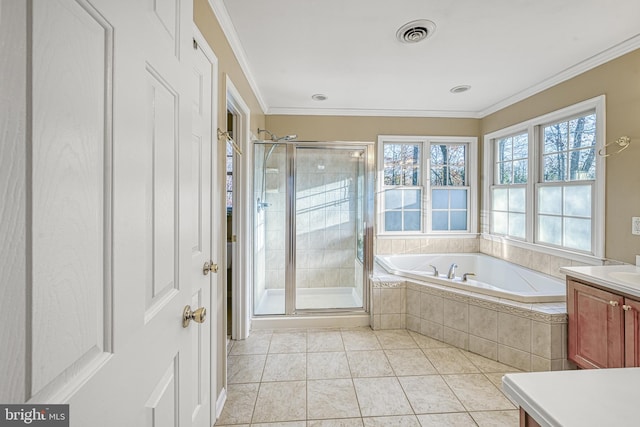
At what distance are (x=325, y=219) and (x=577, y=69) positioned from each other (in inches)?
104

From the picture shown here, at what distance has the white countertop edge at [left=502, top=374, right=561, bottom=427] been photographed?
1.82 feet

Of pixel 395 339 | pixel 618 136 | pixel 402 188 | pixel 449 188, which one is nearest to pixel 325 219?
pixel 402 188

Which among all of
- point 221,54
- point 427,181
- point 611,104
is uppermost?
point 221,54

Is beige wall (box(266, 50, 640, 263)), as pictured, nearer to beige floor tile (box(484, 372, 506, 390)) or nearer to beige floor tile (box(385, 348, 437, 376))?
beige floor tile (box(484, 372, 506, 390))

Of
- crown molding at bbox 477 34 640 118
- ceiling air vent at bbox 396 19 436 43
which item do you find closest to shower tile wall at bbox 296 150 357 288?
ceiling air vent at bbox 396 19 436 43

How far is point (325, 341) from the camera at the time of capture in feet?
8.41

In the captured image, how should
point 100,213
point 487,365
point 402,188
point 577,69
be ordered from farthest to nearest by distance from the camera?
point 402,188
point 577,69
point 487,365
point 100,213

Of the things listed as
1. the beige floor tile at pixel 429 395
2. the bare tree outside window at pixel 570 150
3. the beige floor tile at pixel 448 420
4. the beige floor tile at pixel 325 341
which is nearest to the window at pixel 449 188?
the bare tree outside window at pixel 570 150

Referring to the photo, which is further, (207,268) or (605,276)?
(605,276)

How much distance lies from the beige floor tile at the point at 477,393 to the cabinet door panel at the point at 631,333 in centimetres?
70

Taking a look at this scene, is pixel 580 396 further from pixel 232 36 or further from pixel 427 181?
pixel 427 181

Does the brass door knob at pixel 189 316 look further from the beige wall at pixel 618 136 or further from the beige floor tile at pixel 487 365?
the beige wall at pixel 618 136

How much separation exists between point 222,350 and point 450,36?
2.64 meters
